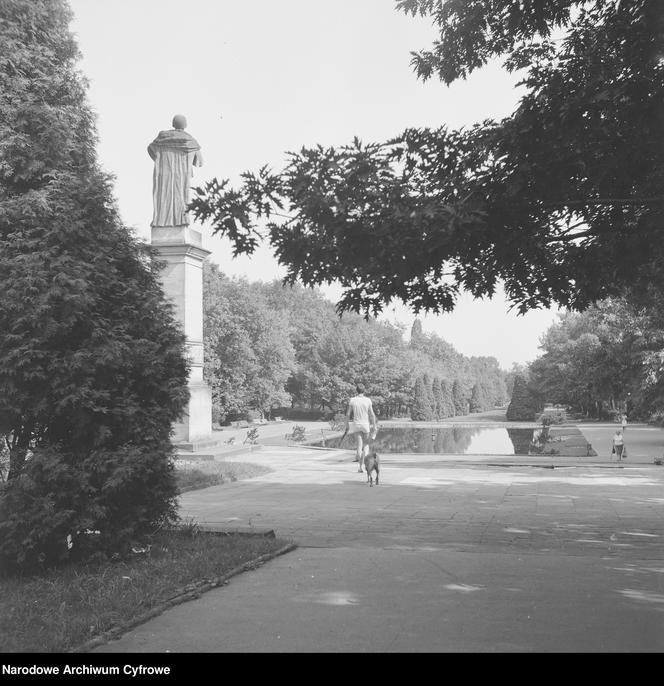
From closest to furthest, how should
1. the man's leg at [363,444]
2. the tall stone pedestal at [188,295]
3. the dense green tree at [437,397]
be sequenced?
the man's leg at [363,444] → the tall stone pedestal at [188,295] → the dense green tree at [437,397]

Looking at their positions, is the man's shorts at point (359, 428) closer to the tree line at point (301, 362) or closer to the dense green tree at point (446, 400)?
the tree line at point (301, 362)

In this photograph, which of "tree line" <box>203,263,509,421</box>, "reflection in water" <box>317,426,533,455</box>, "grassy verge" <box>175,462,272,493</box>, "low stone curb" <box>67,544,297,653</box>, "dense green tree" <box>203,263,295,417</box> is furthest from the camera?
"tree line" <box>203,263,509,421</box>

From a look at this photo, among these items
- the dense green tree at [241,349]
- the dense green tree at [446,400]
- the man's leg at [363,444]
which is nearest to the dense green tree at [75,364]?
the man's leg at [363,444]

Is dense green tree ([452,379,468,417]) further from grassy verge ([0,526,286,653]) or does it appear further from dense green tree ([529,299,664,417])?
grassy verge ([0,526,286,653])

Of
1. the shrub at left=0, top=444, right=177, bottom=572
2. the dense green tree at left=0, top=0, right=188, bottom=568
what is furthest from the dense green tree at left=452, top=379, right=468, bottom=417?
the shrub at left=0, top=444, right=177, bottom=572

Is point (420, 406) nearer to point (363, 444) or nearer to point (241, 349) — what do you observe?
point (241, 349)

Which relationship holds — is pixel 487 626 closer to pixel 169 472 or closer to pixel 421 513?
pixel 169 472

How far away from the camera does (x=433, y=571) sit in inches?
232

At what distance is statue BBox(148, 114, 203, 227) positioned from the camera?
53.3 ft

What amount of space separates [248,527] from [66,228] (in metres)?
3.80

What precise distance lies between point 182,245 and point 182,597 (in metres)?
11.8

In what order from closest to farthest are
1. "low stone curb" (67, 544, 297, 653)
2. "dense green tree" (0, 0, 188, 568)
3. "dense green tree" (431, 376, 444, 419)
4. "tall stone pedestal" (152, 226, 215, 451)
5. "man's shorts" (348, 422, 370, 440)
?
1. "low stone curb" (67, 544, 297, 653)
2. "dense green tree" (0, 0, 188, 568)
3. "man's shorts" (348, 422, 370, 440)
4. "tall stone pedestal" (152, 226, 215, 451)
5. "dense green tree" (431, 376, 444, 419)

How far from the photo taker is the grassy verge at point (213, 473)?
11688 mm
